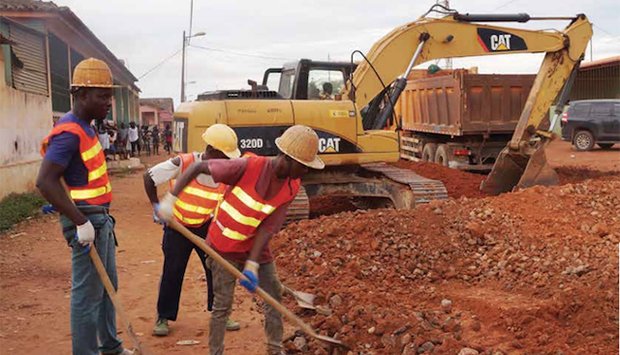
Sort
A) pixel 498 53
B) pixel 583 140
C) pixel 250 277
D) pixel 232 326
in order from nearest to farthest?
pixel 250 277 < pixel 232 326 < pixel 498 53 < pixel 583 140

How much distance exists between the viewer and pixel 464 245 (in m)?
6.90

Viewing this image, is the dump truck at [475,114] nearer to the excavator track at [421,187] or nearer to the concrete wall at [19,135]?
the excavator track at [421,187]

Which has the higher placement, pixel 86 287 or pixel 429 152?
pixel 429 152

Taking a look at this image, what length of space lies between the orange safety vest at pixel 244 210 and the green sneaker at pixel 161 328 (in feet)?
4.11

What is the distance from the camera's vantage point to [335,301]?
17.6ft

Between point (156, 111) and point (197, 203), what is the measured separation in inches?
2316

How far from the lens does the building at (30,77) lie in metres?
12.1

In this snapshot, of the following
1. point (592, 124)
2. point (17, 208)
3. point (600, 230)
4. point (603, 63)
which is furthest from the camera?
point (603, 63)

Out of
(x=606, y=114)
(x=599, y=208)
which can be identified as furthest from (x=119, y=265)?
(x=606, y=114)

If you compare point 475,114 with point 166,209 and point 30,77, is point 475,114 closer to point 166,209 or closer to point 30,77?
point 30,77

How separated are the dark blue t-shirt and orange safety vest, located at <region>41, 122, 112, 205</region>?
2 centimetres

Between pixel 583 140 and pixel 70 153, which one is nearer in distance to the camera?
pixel 70 153

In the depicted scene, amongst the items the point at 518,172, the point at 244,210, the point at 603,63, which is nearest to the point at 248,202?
the point at 244,210

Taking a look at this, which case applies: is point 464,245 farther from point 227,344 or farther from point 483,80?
point 483,80
